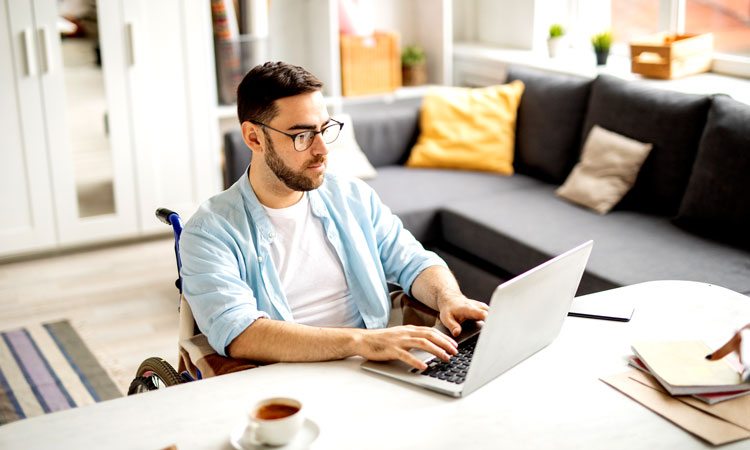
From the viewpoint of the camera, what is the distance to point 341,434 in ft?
4.35

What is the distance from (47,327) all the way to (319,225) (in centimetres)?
186

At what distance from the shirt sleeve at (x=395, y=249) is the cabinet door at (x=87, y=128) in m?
2.36

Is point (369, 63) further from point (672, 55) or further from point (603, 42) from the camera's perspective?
point (672, 55)

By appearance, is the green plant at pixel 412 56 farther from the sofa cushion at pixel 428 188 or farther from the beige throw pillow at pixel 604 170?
the beige throw pillow at pixel 604 170

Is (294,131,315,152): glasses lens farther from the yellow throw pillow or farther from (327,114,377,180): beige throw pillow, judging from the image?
the yellow throw pillow

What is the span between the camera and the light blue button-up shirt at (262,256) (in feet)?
5.64

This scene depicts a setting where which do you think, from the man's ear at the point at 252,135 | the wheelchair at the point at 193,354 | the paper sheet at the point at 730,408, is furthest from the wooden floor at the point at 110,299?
the paper sheet at the point at 730,408

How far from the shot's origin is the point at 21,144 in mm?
3924

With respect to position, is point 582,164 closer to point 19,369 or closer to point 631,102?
point 631,102

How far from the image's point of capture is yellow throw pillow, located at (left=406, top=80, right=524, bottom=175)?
3.94 m

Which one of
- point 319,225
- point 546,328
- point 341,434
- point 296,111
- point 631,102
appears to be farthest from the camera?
point 631,102

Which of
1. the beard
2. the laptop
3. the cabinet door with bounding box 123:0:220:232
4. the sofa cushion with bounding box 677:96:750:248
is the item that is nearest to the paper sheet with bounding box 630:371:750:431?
the laptop

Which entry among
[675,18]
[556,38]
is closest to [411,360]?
[675,18]

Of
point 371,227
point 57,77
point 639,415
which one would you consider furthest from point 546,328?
point 57,77
